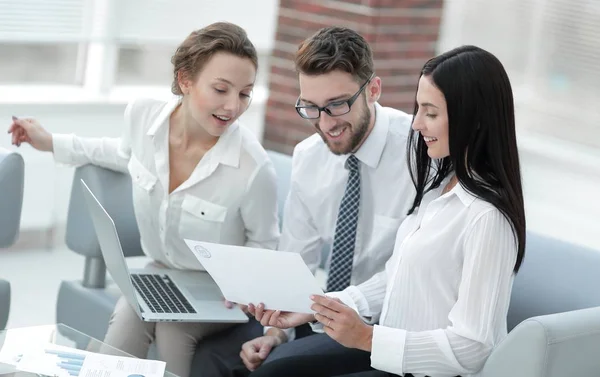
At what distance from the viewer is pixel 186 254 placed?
2.98 meters

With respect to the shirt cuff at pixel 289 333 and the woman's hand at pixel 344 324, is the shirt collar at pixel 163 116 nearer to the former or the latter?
Result: the shirt cuff at pixel 289 333

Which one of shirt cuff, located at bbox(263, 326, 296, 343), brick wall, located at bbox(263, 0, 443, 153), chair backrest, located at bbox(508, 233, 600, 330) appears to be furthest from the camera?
brick wall, located at bbox(263, 0, 443, 153)

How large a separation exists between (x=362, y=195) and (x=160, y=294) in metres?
0.64

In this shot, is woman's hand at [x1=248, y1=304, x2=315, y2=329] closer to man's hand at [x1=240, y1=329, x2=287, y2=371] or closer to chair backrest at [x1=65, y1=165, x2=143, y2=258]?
man's hand at [x1=240, y1=329, x2=287, y2=371]

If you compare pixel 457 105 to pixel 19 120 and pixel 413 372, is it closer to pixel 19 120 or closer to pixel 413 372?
pixel 413 372

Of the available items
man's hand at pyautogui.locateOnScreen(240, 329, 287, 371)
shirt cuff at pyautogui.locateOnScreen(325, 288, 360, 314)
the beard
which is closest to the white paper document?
shirt cuff at pyautogui.locateOnScreen(325, 288, 360, 314)

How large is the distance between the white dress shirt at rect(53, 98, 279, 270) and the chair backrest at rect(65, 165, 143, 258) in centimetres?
22

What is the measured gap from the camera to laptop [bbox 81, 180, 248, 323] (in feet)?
8.40

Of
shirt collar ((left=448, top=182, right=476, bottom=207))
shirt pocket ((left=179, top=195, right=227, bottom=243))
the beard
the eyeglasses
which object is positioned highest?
the eyeglasses

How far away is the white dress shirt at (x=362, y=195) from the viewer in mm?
2783

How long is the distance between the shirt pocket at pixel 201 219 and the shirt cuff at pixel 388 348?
780 millimetres

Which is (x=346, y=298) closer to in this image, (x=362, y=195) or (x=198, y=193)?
(x=362, y=195)

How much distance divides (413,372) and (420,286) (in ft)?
0.66

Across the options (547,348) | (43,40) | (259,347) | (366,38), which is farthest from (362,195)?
(43,40)
